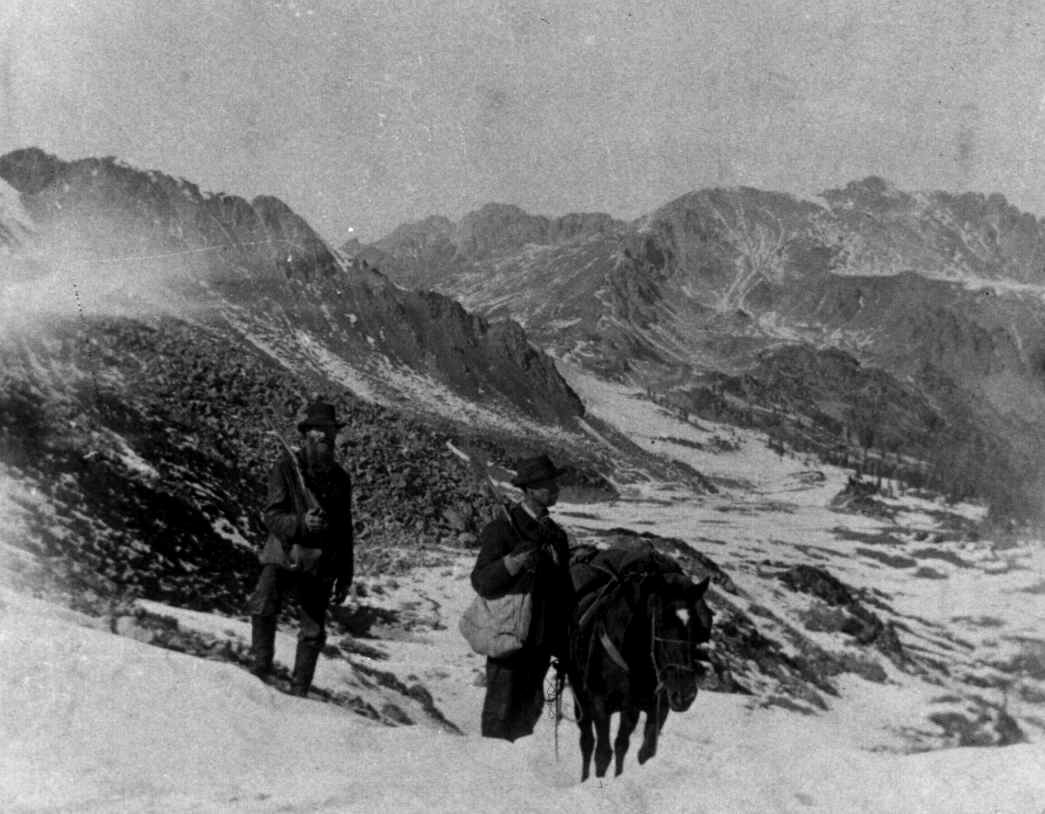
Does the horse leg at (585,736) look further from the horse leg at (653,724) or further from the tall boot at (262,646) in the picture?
the tall boot at (262,646)

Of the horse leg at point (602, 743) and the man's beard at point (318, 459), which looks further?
the man's beard at point (318, 459)

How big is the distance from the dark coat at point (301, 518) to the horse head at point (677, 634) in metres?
2.58

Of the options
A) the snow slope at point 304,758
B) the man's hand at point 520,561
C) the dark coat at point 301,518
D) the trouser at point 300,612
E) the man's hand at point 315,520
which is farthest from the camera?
the trouser at point 300,612

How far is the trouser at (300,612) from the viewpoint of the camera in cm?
810

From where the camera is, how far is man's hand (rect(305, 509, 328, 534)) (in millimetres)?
7766

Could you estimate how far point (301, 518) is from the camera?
25.8ft

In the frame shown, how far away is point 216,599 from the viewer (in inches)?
622

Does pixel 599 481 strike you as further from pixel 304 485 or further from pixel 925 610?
pixel 304 485

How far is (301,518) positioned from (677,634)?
3076mm

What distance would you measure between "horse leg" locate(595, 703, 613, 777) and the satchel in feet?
3.43

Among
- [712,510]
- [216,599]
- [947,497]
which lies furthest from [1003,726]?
[947,497]

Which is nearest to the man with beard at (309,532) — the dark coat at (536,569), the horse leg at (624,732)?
the dark coat at (536,569)

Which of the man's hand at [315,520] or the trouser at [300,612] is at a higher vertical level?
the man's hand at [315,520]

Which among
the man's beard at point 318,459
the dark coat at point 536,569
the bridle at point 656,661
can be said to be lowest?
the bridle at point 656,661
